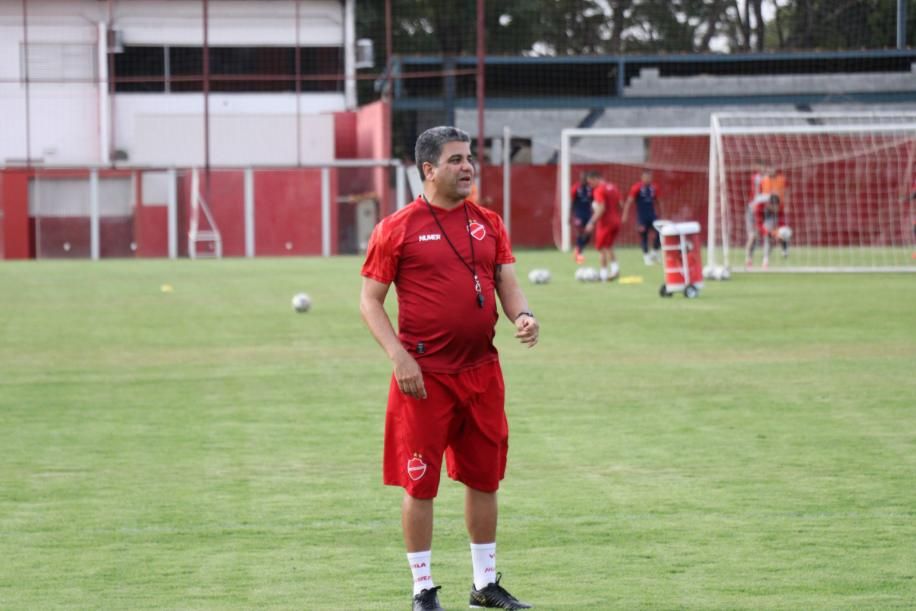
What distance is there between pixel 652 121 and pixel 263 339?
34.5 m

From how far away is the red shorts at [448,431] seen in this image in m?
5.96

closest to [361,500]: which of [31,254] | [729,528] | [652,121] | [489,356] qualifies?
[729,528]

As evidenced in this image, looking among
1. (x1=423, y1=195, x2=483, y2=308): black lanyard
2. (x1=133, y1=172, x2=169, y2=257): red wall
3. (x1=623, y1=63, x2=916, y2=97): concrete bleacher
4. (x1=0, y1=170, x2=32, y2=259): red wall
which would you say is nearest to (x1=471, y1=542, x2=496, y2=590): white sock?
(x1=423, y1=195, x2=483, y2=308): black lanyard

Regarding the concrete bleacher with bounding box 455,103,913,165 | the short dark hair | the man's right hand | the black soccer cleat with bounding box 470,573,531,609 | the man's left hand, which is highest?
the concrete bleacher with bounding box 455,103,913,165

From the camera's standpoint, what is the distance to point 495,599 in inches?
240

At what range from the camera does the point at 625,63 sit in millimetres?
51188

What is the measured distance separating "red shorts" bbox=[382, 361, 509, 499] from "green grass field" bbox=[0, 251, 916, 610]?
570 millimetres

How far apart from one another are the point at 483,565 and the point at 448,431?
55 cm

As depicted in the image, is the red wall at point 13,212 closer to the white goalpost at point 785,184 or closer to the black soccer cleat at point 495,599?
the white goalpost at point 785,184

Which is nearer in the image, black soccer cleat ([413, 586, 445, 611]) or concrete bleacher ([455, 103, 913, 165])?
black soccer cleat ([413, 586, 445, 611])

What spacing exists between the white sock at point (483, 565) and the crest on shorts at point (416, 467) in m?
0.41

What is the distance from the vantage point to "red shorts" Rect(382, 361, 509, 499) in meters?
5.96

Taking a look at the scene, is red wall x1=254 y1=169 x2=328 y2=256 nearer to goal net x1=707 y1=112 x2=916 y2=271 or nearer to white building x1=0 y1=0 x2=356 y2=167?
white building x1=0 y1=0 x2=356 y2=167

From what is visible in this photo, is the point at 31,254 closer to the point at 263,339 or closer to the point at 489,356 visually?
the point at 263,339
